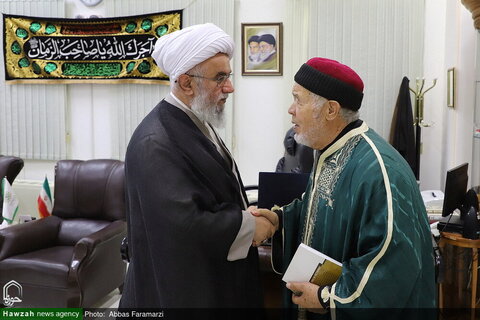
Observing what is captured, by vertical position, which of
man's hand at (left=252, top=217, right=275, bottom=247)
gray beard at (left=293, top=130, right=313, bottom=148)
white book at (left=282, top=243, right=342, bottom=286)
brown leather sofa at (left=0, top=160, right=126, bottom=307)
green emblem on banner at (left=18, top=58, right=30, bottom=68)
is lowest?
brown leather sofa at (left=0, top=160, right=126, bottom=307)

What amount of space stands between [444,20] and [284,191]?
9.79 ft

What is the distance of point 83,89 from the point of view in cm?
534

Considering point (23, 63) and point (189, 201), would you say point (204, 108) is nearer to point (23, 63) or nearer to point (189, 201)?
point (189, 201)

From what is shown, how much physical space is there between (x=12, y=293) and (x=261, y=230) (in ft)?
8.24

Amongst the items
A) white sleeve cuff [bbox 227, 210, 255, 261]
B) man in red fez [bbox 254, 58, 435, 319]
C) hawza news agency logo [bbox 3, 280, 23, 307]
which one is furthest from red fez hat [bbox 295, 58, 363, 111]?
hawza news agency logo [bbox 3, 280, 23, 307]

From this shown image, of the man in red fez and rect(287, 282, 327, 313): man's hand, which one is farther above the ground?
the man in red fez

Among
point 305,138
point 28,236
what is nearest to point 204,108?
point 305,138

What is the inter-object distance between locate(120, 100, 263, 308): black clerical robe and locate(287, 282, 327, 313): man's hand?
22 cm

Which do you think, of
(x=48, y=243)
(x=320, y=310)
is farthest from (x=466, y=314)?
(x=48, y=243)

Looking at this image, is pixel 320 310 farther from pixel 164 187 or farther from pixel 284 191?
pixel 284 191

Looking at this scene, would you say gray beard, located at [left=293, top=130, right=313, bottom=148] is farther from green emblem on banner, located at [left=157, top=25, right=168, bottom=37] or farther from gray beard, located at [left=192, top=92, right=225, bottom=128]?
green emblem on banner, located at [left=157, top=25, right=168, bottom=37]

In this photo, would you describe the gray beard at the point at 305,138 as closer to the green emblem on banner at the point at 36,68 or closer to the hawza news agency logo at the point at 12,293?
the hawza news agency logo at the point at 12,293

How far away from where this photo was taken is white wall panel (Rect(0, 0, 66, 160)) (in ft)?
17.4

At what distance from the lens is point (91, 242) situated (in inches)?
129
